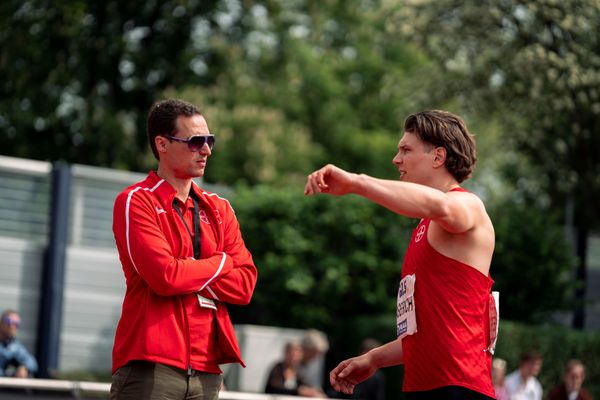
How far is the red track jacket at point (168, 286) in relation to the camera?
4.59 meters

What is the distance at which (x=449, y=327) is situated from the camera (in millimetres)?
4387

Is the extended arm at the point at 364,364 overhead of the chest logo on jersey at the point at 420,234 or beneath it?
beneath

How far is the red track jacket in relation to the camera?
4.59 meters

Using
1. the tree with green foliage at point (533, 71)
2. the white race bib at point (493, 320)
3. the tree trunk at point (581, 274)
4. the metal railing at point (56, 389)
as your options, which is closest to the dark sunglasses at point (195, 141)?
the white race bib at point (493, 320)

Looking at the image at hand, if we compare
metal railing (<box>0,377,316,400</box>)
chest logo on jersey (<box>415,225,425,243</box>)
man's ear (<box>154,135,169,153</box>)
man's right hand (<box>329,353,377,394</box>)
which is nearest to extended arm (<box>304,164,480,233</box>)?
chest logo on jersey (<box>415,225,425,243</box>)

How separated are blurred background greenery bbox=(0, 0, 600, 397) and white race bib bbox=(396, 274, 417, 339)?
563 inches

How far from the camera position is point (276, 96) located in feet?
130

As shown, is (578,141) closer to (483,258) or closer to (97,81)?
(97,81)

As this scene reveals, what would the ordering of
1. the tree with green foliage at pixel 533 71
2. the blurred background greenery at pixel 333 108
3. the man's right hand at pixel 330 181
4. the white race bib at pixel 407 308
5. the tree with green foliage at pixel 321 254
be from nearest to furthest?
1. the man's right hand at pixel 330 181
2. the white race bib at pixel 407 308
3. the tree with green foliage at pixel 321 254
4. the blurred background greenery at pixel 333 108
5. the tree with green foliage at pixel 533 71

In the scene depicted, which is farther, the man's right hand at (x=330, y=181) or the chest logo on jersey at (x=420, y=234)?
the chest logo on jersey at (x=420, y=234)

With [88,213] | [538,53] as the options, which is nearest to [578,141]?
[538,53]

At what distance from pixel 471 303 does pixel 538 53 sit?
1835 centimetres

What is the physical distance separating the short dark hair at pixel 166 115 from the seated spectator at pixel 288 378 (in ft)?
24.7

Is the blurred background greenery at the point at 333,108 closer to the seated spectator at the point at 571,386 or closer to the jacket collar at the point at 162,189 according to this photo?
the seated spectator at the point at 571,386
